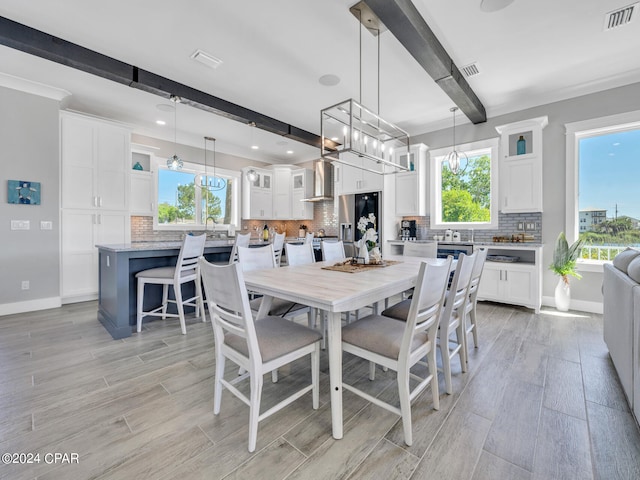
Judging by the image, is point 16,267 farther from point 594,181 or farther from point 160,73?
point 594,181

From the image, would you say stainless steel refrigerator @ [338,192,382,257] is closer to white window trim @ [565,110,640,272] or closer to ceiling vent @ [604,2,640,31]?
white window trim @ [565,110,640,272]

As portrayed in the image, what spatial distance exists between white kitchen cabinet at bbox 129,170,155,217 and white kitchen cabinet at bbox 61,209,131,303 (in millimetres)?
572

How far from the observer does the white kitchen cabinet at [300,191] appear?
6.78 metres

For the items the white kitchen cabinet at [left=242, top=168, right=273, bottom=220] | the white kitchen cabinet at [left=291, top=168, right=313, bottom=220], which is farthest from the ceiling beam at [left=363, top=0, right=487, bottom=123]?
the white kitchen cabinet at [left=242, top=168, right=273, bottom=220]

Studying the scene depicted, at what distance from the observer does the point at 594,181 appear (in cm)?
374

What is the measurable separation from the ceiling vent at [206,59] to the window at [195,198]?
7.66 feet

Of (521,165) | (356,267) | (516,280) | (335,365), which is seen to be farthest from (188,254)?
(521,165)

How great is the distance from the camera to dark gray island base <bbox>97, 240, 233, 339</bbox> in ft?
9.16

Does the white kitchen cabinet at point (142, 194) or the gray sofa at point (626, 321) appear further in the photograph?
the white kitchen cabinet at point (142, 194)

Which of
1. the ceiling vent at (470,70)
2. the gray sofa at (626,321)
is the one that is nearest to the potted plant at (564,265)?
the gray sofa at (626,321)

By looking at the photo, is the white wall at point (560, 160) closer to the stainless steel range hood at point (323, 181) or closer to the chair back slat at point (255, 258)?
the stainless steel range hood at point (323, 181)

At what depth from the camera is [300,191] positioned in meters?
6.82

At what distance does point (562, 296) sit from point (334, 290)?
3.72 metres

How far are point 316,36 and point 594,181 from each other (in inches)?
155
